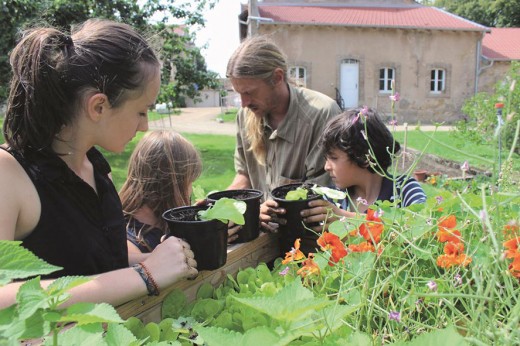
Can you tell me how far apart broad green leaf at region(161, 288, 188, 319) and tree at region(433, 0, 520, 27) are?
1371 inches

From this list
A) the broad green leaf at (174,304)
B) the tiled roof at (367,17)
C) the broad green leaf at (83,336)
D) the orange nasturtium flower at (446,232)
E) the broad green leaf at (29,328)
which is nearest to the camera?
the broad green leaf at (29,328)

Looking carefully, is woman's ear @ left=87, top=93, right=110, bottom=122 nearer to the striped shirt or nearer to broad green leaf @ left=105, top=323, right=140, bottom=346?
broad green leaf @ left=105, top=323, right=140, bottom=346

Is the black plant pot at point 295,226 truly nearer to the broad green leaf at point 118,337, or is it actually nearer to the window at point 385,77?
the broad green leaf at point 118,337

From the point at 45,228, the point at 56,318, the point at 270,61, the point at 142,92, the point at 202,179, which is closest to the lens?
the point at 56,318

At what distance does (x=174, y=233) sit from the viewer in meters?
1.19

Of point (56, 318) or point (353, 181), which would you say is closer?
point (56, 318)

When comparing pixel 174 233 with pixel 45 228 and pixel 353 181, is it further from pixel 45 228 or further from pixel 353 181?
pixel 353 181

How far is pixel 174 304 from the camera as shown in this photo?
107 cm

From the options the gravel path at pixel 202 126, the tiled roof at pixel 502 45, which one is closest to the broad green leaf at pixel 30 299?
the gravel path at pixel 202 126

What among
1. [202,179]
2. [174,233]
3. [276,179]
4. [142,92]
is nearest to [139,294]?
[174,233]

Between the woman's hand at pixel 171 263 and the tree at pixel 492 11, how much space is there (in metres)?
34.8

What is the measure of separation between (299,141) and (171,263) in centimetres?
137

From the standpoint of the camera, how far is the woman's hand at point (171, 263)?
1.03 m

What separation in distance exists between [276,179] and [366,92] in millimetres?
18900
